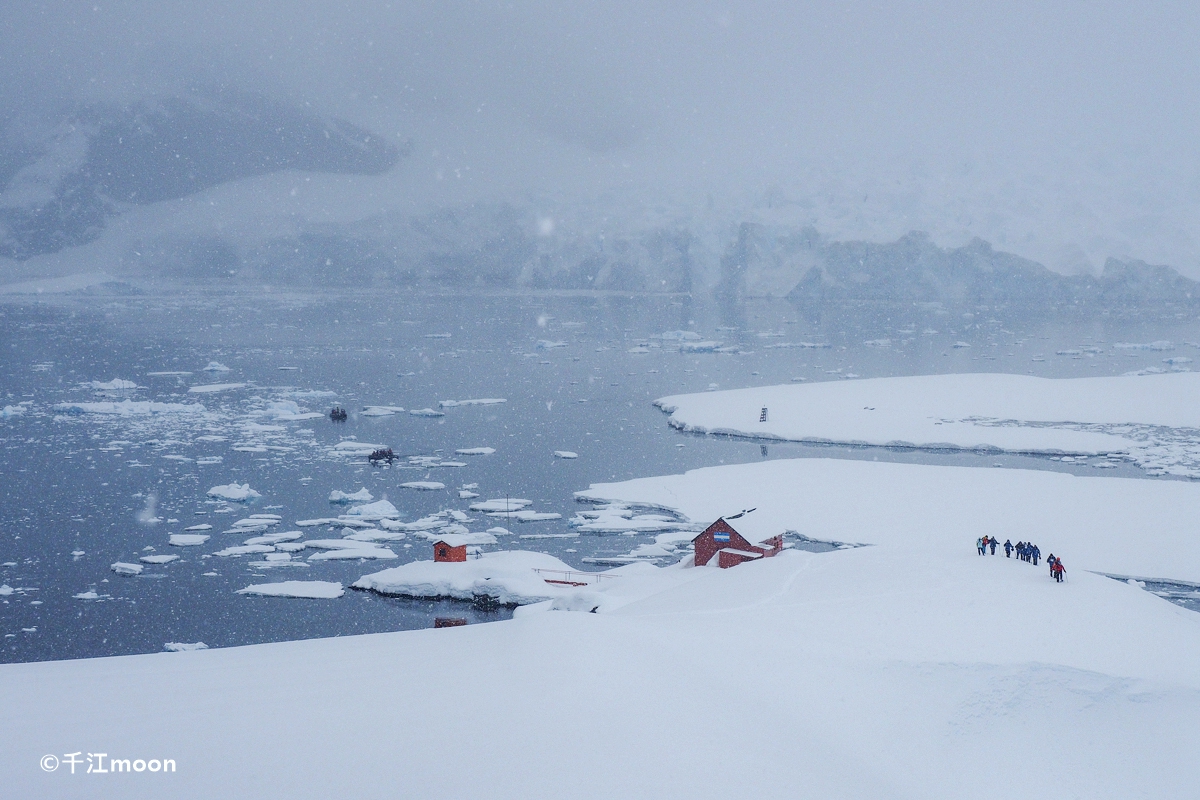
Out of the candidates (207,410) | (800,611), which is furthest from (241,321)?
(800,611)

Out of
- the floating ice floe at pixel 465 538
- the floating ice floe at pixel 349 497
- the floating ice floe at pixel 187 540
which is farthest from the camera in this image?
the floating ice floe at pixel 349 497

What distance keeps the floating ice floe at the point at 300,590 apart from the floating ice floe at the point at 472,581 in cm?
65

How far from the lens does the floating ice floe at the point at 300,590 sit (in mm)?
22312

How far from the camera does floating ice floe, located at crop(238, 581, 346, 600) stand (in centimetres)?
2231

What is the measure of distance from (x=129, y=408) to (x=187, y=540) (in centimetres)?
2592

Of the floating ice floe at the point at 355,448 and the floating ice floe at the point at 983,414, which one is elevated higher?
the floating ice floe at the point at 983,414

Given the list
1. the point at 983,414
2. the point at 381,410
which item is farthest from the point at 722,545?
the point at 381,410

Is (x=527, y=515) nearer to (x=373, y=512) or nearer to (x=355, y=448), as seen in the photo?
(x=373, y=512)

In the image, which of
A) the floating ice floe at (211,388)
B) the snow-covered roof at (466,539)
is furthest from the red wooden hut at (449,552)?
the floating ice floe at (211,388)

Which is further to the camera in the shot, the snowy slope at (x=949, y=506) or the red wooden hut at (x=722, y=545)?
Result: the snowy slope at (x=949, y=506)

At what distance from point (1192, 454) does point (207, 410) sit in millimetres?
46429

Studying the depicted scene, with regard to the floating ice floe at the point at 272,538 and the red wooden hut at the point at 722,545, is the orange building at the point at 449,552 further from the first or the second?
the red wooden hut at the point at 722,545

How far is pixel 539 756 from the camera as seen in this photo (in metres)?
10.6

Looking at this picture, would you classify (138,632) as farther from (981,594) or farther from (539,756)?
(981,594)
